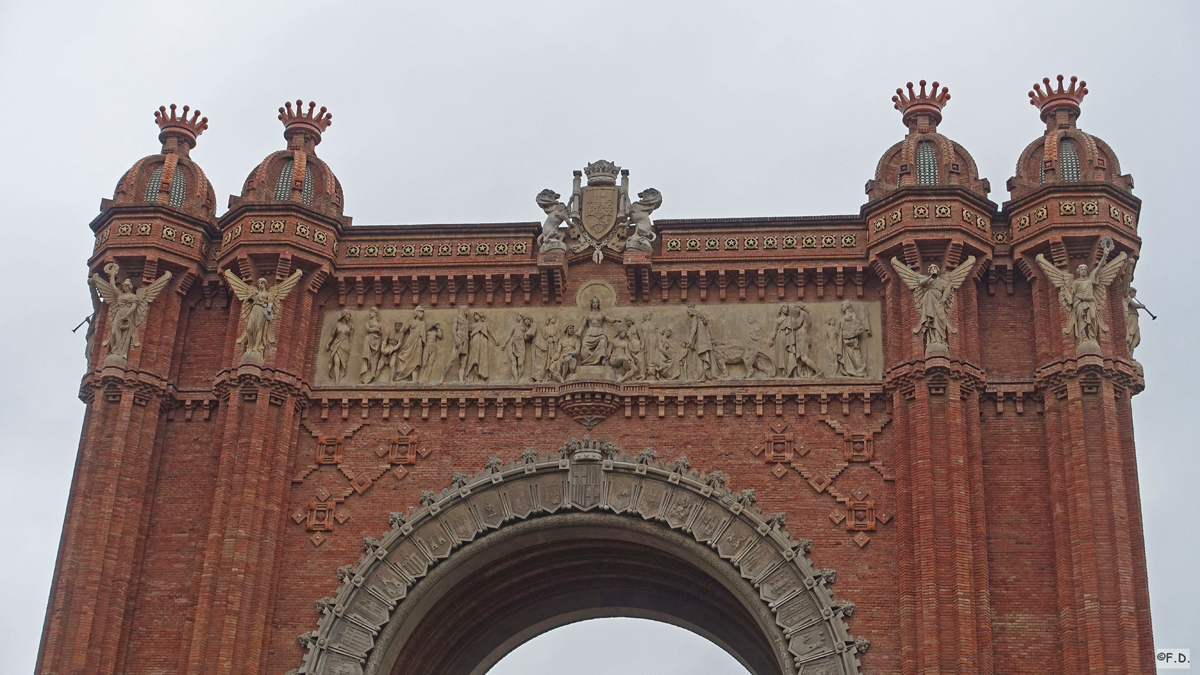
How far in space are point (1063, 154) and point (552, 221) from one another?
841 cm

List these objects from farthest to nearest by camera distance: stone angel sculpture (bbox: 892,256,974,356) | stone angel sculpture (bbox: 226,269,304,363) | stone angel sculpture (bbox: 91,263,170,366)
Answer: stone angel sculpture (bbox: 91,263,170,366)
stone angel sculpture (bbox: 226,269,304,363)
stone angel sculpture (bbox: 892,256,974,356)

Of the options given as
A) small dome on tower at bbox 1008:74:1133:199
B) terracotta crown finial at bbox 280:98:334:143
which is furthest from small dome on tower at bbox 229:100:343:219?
small dome on tower at bbox 1008:74:1133:199

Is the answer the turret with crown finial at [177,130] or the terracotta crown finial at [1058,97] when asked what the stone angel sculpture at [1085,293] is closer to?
the terracotta crown finial at [1058,97]

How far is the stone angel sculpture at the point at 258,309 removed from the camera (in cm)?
2769

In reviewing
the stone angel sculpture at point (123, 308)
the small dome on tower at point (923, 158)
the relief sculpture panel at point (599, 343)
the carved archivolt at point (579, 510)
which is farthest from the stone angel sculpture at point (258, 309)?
the small dome on tower at point (923, 158)

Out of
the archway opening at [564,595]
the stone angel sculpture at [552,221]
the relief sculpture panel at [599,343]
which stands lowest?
the archway opening at [564,595]

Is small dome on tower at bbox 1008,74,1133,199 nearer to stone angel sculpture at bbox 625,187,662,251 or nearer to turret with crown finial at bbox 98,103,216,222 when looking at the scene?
stone angel sculpture at bbox 625,187,662,251

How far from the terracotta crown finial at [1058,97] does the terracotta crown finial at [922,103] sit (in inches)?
59.0

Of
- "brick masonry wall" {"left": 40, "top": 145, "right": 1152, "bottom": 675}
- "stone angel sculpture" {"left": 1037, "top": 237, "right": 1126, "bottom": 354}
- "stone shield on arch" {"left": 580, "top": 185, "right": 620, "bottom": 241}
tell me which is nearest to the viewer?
"brick masonry wall" {"left": 40, "top": 145, "right": 1152, "bottom": 675}

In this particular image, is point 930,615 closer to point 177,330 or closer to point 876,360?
point 876,360

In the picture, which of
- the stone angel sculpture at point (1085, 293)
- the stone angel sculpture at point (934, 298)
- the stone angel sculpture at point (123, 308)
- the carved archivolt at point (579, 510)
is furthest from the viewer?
the stone angel sculpture at point (123, 308)

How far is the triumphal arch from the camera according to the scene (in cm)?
2541

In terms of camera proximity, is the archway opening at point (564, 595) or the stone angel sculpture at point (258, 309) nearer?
the archway opening at point (564, 595)

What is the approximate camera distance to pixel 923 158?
1108 inches
